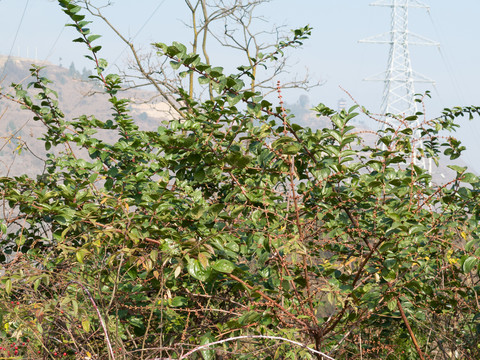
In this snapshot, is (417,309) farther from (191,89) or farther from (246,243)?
(191,89)

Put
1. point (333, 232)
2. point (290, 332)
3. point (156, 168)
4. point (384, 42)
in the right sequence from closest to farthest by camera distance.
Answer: point (290, 332)
point (333, 232)
point (156, 168)
point (384, 42)

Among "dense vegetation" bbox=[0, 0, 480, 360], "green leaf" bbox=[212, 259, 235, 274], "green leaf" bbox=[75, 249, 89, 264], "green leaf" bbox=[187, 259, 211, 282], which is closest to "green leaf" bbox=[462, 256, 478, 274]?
"dense vegetation" bbox=[0, 0, 480, 360]

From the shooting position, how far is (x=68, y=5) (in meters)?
3.24

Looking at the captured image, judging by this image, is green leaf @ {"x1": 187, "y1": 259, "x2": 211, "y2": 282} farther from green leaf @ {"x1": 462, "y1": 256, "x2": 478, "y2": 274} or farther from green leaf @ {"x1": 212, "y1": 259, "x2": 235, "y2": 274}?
green leaf @ {"x1": 462, "y1": 256, "x2": 478, "y2": 274}

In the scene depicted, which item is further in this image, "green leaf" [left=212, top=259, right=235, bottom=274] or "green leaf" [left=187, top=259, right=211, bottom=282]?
"green leaf" [left=212, top=259, right=235, bottom=274]

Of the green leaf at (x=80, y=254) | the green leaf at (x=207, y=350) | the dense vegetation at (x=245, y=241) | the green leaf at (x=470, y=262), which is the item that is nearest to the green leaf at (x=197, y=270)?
the dense vegetation at (x=245, y=241)

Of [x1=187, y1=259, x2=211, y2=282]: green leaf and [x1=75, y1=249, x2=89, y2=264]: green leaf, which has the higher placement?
[x1=75, y1=249, x2=89, y2=264]: green leaf

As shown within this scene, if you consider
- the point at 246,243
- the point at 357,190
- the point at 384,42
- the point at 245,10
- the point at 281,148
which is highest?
the point at 384,42

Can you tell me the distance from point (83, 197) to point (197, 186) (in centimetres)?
89

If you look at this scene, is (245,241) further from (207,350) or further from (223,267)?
(207,350)

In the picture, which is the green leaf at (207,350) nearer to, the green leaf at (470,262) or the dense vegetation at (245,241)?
the dense vegetation at (245,241)

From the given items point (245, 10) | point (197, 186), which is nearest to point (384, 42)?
point (245, 10)

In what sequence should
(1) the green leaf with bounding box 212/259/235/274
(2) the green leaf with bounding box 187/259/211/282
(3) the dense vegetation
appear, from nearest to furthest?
(2) the green leaf with bounding box 187/259/211/282 → (1) the green leaf with bounding box 212/259/235/274 → (3) the dense vegetation

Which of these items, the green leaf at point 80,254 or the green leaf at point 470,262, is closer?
the green leaf at point 470,262
